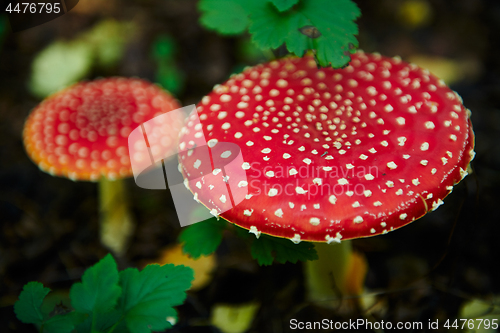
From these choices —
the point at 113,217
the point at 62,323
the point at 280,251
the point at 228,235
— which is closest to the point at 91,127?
the point at 113,217

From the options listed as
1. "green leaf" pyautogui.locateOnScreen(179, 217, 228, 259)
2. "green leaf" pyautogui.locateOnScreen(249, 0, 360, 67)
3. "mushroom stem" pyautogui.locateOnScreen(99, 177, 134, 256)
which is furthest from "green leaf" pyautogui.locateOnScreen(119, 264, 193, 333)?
"mushroom stem" pyautogui.locateOnScreen(99, 177, 134, 256)

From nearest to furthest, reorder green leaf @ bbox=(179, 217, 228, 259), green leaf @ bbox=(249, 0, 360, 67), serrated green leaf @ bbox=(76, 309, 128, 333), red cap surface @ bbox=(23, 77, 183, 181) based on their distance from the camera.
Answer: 1. serrated green leaf @ bbox=(76, 309, 128, 333)
2. green leaf @ bbox=(249, 0, 360, 67)
3. green leaf @ bbox=(179, 217, 228, 259)
4. red cap surface @ bbox=(23, 77, 183, 181)

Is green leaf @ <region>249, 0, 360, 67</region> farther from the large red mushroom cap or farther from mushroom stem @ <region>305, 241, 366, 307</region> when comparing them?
mushroom stem @ <region>305, 241, 366, 307</region>

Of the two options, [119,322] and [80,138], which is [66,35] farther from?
[119,322]

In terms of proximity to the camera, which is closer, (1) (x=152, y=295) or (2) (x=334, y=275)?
(1) (x=152, y=295)

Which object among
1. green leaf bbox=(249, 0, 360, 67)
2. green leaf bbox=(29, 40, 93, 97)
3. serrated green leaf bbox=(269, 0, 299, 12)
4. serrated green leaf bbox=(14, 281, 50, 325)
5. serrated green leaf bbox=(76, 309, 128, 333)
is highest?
serrated green leaf bbox=(269, 0, 299, 12)

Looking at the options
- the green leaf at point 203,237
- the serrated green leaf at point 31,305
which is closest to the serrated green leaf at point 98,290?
the serrated green leaf at point 31,305

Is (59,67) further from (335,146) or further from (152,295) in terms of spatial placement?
(335,146)
